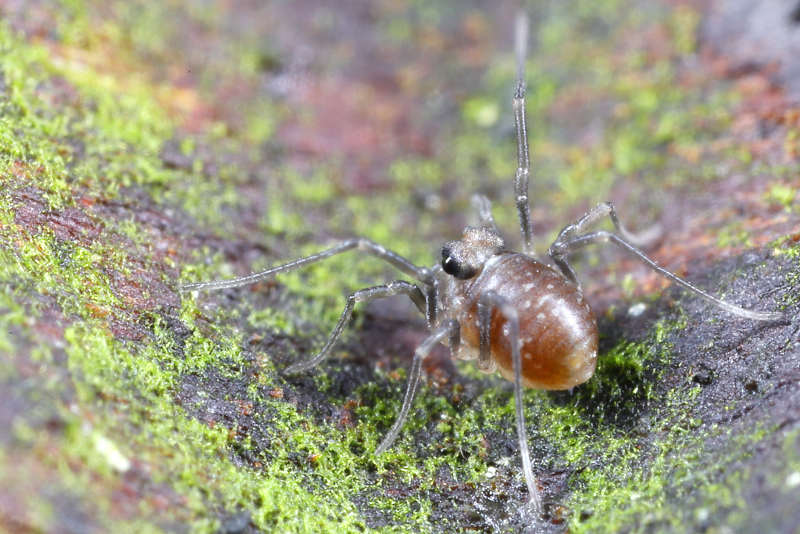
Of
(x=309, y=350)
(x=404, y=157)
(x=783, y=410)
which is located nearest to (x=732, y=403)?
(x=783, y=410)

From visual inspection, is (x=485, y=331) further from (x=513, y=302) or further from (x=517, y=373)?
(x=517, y=373)

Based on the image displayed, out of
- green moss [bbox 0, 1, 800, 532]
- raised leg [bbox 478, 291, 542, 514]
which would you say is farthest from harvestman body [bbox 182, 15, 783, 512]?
green moss [bbox 0, 1, 800, 532]

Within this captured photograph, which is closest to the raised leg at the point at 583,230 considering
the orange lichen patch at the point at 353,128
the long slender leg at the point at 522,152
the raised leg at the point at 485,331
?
the long slender leg at the point at 522,152

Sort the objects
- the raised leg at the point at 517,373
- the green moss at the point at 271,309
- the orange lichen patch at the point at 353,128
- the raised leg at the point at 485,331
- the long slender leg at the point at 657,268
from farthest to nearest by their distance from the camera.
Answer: the orange lichen patch at the point at 353,128, the raised leg at the point at 485,331, the long slender leg at the point at 657,268, the raised leg at the point at 517,373, the green moss at the point at 271,309

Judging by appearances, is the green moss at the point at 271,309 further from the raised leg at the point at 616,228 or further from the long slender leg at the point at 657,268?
the raised leg at the point at 616,228

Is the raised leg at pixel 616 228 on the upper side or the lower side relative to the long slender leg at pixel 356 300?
upper

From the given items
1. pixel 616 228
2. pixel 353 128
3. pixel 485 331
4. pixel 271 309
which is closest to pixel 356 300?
pixel 271 309

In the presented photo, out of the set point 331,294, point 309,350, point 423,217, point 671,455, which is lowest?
point 671,455

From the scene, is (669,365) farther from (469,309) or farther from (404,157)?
(404,157)
